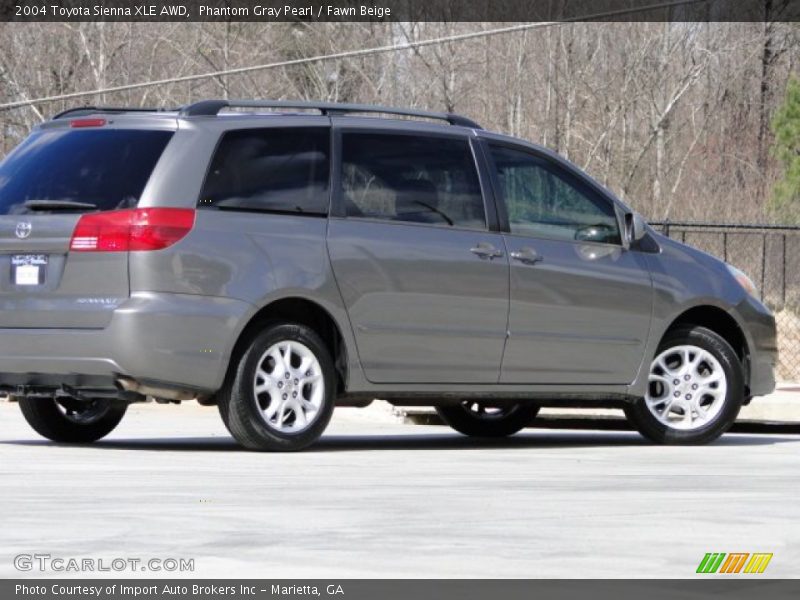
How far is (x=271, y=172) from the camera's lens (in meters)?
10.9

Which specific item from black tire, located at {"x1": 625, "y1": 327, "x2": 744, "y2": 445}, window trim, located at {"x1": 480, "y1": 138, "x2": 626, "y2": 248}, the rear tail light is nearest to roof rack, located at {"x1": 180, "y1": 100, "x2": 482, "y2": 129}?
window trim, located at {"x1": 480, "y1": 138, "x2": 626, "y2": 248}

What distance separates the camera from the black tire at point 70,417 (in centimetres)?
1192

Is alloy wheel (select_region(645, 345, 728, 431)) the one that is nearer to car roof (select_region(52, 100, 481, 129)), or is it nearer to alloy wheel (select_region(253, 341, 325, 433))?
car roof (select_region(52, 100, 481, 129))

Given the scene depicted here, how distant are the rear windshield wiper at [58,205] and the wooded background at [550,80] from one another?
31.6 m

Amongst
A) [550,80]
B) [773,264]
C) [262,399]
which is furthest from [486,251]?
[550,80]

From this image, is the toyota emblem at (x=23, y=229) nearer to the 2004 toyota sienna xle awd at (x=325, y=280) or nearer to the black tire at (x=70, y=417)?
the 2004 toyota sienna xle awd at (x=325, y=280)

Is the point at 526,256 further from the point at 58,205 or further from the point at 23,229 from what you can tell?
the point at 23,229

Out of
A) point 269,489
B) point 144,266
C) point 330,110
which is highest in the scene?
point 330,110

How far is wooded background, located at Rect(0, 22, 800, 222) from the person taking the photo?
44.4 meters

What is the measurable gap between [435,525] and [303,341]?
12.4 ft

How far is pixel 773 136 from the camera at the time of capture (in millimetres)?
48062

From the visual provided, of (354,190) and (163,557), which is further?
(354,190)
